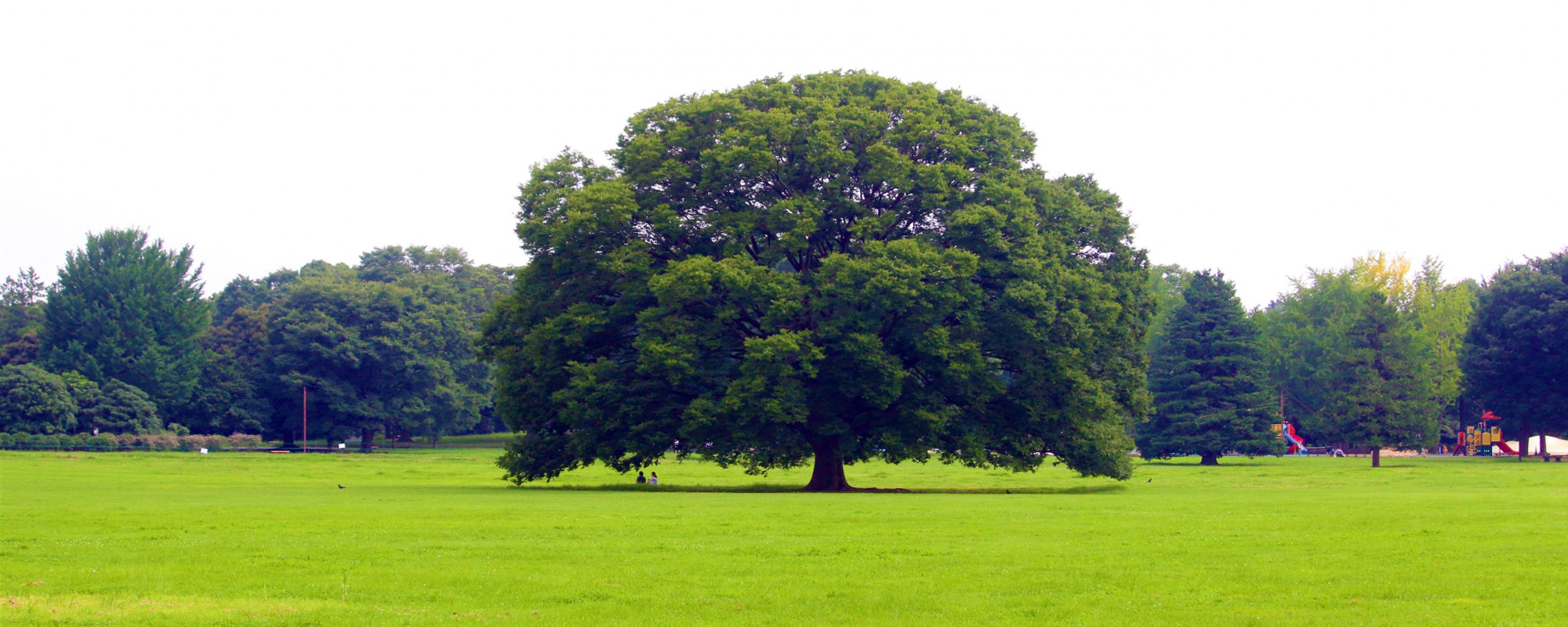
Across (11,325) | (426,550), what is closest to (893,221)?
(426,550)

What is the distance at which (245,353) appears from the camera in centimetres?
10162

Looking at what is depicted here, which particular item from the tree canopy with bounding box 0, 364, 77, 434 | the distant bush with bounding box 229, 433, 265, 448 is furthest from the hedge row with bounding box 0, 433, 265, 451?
the tree canopy with bounding box 0, 364, 77, 434

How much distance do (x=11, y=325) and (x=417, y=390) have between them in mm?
42759

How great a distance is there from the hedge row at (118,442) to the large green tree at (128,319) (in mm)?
8662

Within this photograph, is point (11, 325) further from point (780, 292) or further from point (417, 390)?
point (780, 292)

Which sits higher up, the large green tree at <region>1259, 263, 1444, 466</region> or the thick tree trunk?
the large green tree at <region>1259, 263, 1444, 466</region>

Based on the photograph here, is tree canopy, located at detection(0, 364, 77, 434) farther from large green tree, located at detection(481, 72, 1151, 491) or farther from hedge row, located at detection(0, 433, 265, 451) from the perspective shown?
large green tree, located at detection(481, 72, 1151, 491)

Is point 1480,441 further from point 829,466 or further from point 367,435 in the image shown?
point 367,435

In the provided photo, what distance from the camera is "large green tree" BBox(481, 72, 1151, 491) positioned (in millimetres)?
37375

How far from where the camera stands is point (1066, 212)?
43.1 metres

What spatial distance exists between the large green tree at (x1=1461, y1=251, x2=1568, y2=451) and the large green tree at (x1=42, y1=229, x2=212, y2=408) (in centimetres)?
8879

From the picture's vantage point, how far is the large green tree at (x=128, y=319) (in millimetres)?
86875

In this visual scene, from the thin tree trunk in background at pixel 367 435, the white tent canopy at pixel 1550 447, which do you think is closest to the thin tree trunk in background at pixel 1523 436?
the white tent canopy at pixel 1550 447

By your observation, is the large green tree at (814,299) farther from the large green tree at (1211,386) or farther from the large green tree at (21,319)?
the large green tree at (21,319)
